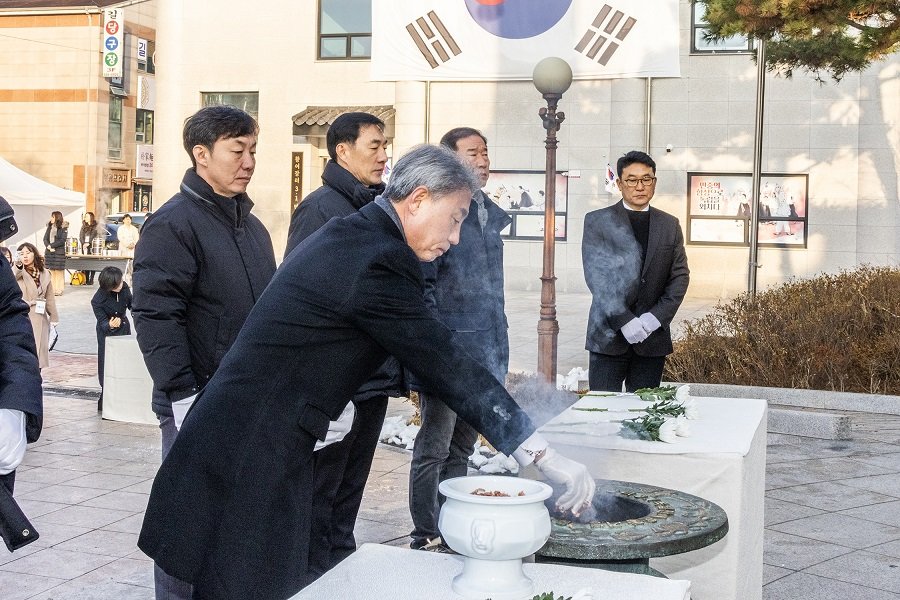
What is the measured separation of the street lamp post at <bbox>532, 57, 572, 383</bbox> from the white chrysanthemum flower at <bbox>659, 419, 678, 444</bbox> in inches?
162

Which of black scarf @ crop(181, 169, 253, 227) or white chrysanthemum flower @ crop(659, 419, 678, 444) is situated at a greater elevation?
black scarf @ crop(181, 169, 253, 227)

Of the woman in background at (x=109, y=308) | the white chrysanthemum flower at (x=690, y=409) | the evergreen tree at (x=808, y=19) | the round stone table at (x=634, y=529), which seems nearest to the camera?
the round stone table at (x=634, y=529)

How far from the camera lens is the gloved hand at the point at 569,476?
263 centimetres

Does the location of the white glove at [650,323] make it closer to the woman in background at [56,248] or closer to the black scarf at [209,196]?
the black scarf at [209,196]

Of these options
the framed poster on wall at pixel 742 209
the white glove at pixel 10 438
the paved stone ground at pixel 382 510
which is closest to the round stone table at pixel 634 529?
the white glove at pixel 10 438

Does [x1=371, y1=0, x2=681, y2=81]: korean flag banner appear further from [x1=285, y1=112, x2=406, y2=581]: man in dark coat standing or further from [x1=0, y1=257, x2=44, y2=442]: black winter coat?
[x1=0, y1=257, x2=44, y2=442]: black winter coat

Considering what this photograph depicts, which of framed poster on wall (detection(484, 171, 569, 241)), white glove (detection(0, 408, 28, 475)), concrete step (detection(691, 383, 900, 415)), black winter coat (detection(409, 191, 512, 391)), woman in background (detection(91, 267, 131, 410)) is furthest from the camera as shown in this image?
framed poster on wall (detection(484, 171, 569, 241))

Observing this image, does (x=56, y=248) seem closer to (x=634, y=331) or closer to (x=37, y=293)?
(x=37, y=293)

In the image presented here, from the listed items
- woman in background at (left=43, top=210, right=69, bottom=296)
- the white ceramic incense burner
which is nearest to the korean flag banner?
the white ceramic incense burner

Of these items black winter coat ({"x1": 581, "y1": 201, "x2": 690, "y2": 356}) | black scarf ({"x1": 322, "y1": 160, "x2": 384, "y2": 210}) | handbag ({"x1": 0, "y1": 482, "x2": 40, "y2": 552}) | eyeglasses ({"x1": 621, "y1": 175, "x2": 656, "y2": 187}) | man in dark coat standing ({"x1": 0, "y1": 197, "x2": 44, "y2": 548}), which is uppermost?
eyeglasses ({"x1": 621, "y1": 175, "x2": 656, "y2": 187})

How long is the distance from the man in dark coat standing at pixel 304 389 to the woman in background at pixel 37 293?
7764mm

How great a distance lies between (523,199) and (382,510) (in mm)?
17333

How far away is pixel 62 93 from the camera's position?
44.5 m

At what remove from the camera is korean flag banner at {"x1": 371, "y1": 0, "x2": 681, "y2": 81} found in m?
10.9
